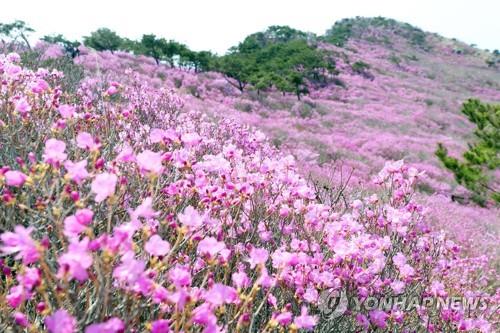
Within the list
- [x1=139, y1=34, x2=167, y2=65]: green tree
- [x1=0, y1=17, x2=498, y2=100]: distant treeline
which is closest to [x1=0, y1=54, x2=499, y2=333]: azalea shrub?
[x1=0, y1=17, x2=498, y2=100]: distant treeline

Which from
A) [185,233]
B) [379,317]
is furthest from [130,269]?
[379,317]

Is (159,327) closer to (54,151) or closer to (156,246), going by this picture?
(156,246)

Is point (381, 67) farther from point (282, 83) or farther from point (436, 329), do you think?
point (436, 329)

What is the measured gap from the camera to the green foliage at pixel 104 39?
3162cm

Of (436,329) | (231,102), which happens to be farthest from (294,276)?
(231,102)

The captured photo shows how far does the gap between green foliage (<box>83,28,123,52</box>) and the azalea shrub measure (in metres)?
30.4

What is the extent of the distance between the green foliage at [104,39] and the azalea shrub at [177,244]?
3040cm

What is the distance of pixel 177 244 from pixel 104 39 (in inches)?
1320

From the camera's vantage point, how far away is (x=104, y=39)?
32.0 meters

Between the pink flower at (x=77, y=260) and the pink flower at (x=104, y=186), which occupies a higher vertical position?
the pink flower at (x=104, y=186)

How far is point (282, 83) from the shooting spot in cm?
2589

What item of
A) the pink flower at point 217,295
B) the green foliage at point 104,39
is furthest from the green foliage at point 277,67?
the pink flower at point 217,295

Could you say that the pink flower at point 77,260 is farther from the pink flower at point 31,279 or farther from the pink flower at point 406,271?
the pink flower at point 406,271

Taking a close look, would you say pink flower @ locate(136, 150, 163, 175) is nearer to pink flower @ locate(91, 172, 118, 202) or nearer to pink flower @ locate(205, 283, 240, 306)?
pink flower @ locate(91, 172, 118, 202)
